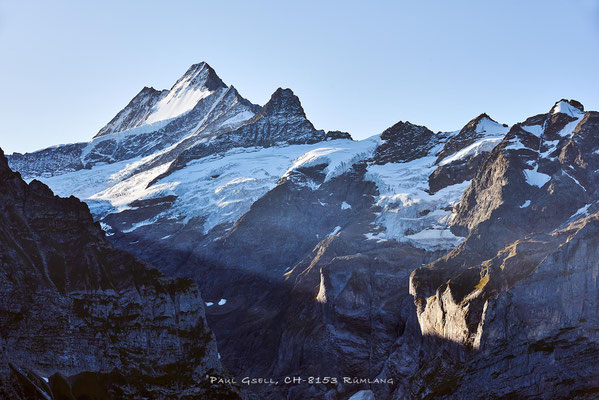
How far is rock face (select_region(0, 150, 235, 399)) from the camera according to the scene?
107 m

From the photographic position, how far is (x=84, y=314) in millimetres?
115562

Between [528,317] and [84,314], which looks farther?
[528,317]

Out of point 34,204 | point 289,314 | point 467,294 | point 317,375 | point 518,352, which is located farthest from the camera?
point 289,314

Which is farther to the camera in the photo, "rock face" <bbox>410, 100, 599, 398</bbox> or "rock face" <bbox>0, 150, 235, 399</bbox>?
"rock face" <bbox>410, 100, 599, 398</bbox>

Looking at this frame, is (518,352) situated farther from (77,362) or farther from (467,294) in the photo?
(77,362)

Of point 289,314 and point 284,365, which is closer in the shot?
point 284,365

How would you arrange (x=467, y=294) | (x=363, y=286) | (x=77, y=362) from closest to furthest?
(x=77, y=362), (x=467, y=294), (x=363, y=286)

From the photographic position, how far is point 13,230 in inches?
4616

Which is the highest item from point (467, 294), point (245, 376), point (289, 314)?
point (467, 294)

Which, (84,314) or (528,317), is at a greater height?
(528,317)

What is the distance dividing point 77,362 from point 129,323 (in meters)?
12.3

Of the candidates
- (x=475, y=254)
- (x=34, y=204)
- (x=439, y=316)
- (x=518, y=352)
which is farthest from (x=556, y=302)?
(x=34, y=204)

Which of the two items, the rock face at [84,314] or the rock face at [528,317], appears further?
the rock face at [528,317]

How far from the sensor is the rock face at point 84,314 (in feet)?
350
